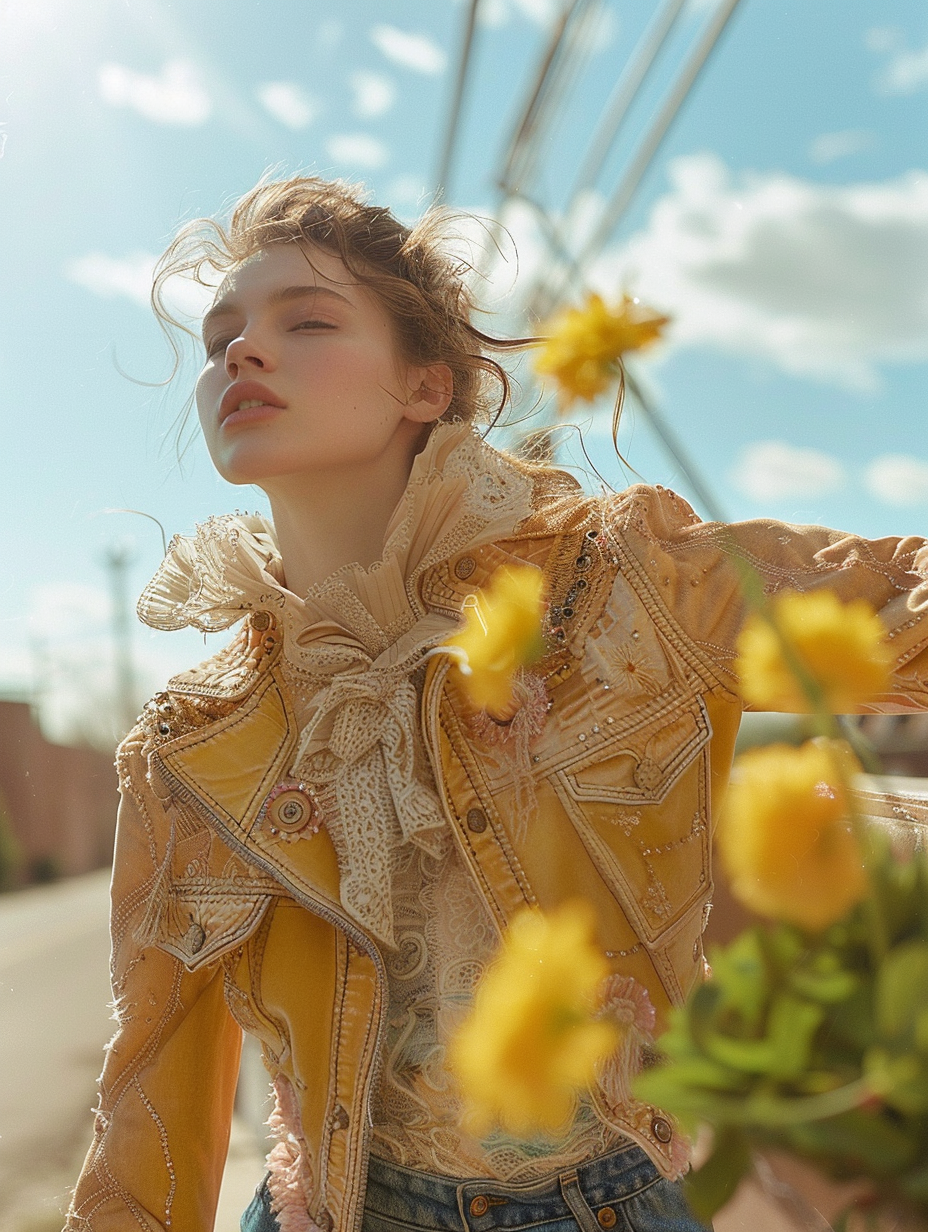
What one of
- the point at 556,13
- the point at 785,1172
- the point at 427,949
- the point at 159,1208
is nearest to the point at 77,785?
the point at 159,1208

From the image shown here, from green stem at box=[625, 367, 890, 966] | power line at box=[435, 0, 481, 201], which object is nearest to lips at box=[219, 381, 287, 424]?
power line at box=[435, 0, 481, 201]

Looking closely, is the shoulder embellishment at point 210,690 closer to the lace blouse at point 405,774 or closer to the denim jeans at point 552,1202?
the lace blouse at point 405,774

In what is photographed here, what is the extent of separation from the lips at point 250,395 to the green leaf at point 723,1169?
907 mm

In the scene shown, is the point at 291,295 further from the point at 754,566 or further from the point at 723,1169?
the point at 723,1169

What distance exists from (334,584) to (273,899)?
1.09 ft

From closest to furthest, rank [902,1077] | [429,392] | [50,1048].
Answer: [902,1077], [429,392], [50,1048]

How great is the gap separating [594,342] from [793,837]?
4.3 inches

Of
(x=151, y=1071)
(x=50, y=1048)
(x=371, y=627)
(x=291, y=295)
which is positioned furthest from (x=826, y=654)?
(x=50, y=1048)

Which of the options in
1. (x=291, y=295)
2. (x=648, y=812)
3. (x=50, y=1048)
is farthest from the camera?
(x=50, y=1048)

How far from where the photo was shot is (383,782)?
0.97m

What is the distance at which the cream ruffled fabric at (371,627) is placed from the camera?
→ 3.07 ft

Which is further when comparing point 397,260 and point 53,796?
point 53,796

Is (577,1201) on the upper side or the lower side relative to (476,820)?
lower

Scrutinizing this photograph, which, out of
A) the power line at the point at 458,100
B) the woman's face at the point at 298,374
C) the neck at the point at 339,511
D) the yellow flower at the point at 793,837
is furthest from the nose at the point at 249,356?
the yellow flower at the point at 793,837
